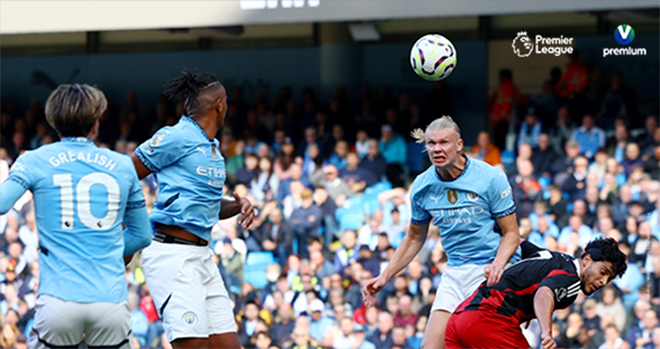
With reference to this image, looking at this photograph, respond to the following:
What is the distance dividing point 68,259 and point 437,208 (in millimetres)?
2611

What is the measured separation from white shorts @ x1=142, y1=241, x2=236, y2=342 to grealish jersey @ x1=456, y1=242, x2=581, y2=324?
58.4 inches

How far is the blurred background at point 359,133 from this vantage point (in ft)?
33.9

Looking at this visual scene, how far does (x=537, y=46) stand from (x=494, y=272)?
26.4 feet

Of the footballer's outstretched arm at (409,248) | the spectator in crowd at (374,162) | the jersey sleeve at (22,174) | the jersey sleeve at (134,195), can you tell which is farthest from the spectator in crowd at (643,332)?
the jersey sleeve at (22,174)

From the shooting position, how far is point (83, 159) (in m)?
3.79

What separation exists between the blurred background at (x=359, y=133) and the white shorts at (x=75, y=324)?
21.6 feet

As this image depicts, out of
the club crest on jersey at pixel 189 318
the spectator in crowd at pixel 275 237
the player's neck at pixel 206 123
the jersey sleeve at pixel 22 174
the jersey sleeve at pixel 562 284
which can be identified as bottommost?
the spectator in crowd at pixel 275 237

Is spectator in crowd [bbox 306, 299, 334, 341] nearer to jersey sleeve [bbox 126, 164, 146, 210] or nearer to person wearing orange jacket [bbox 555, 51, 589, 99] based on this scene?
person wearing orange jacket [bbox 555, 51, 589, 99]

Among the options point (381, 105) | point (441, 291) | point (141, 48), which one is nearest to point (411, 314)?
point (381, 105)

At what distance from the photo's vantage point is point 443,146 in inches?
211

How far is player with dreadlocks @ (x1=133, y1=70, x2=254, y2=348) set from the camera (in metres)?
4.86

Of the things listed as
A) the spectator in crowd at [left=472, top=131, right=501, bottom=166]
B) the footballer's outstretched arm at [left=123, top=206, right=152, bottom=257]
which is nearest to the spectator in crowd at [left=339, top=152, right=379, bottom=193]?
the spectator in crowd at [left=472, top=131, right=501, bottom=166]

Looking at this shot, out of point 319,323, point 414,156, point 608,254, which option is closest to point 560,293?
point 608,254

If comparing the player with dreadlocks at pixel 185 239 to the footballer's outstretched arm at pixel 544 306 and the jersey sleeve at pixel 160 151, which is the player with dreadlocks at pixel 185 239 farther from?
the footballer's outstretched arm at pixel 544 306
